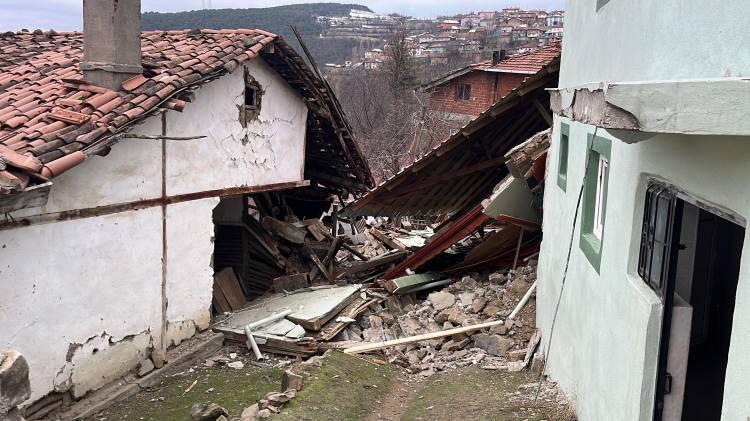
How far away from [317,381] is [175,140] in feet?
13.5

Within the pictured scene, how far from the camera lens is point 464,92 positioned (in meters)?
32.5

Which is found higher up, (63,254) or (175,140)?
(175,140)

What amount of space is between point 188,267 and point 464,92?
24.6 metres

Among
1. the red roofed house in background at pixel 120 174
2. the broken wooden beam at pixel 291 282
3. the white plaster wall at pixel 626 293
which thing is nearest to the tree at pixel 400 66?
the red roofed house in background at pixel 120 174

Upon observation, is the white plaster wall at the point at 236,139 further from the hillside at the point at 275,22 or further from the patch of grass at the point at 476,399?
the hillside at the point at 275,22

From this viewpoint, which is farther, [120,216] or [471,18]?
[471,18]

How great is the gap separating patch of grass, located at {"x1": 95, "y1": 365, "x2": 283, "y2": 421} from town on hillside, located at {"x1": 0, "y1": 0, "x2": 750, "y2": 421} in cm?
4

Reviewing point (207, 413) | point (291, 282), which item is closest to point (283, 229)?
point (291, 282)

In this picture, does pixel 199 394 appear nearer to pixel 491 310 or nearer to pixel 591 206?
pixel 491 310

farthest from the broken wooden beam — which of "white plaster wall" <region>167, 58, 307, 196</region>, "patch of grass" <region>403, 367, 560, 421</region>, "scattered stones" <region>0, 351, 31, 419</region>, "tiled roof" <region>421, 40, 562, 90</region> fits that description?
"tiled roof" <region>421, 40, 562, 90</region>

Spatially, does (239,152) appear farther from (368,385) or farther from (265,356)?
(368,385)

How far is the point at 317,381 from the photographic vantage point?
8188mm

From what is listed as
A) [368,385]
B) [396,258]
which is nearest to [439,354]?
[368,385]

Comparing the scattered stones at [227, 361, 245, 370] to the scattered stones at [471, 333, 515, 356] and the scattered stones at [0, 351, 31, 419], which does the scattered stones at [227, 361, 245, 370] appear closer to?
the scattered stones at [471, 333, 515, 356]
